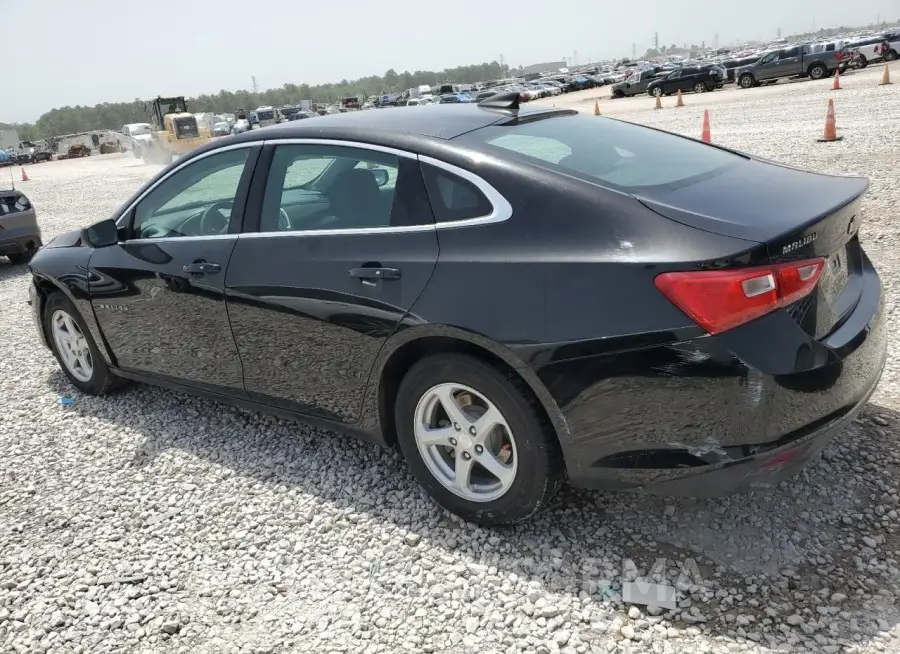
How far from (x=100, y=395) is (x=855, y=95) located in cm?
2176

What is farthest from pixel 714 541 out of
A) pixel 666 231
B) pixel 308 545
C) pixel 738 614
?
pixel 308 545

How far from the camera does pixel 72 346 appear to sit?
4.82 m

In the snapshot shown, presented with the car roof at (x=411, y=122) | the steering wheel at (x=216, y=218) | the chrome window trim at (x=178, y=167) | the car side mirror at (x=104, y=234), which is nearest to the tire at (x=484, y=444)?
the car roof at (x=411, y=122)

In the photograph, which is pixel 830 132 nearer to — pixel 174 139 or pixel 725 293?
pixel 725 293

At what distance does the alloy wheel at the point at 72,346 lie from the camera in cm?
475

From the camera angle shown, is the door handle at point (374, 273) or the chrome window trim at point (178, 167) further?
the chrome window trim at point (178, 167)

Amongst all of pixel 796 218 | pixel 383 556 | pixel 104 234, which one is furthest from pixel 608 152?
pixel 104 234

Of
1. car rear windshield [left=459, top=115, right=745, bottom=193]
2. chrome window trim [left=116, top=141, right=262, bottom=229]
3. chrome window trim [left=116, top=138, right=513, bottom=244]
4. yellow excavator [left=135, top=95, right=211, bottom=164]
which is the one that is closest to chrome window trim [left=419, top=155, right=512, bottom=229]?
chrome window trim [left=116, top=138, right=513, bottom=244]

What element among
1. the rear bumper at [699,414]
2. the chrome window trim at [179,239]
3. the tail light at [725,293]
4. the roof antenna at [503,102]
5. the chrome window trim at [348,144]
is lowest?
the rear bumper at [699,414]

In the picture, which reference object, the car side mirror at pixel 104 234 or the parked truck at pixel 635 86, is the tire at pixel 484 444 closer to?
the car side mirror at pixel 104 234

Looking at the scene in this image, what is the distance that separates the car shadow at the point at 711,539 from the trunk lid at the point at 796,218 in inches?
32.8

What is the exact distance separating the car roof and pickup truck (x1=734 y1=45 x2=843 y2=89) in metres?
32.7

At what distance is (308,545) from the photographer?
306cm

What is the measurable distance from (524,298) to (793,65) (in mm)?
34226
